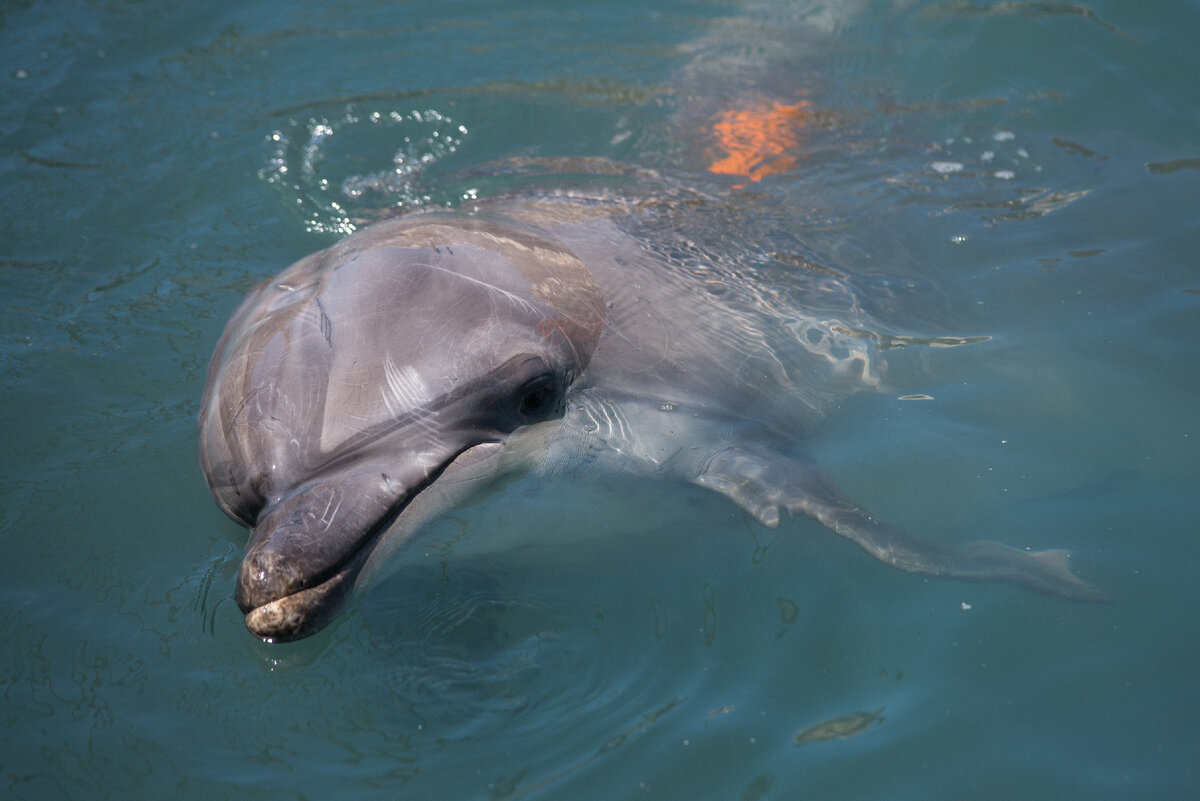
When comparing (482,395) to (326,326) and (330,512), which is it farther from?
(330,512)

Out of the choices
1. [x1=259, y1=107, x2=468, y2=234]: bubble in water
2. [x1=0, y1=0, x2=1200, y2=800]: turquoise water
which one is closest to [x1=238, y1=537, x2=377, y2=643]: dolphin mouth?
[x1=0, y1=0, x2=1200, y2=800]: turquoise water

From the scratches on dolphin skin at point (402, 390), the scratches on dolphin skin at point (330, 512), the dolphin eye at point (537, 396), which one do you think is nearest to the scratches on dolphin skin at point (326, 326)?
the scratches on dolphin skin at point (402, 390)

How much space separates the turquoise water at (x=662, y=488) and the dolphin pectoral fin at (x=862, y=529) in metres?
0.10

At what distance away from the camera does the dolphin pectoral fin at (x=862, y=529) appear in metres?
3.98

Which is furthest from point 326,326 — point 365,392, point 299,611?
point 299,611

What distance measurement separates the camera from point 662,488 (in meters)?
4.58

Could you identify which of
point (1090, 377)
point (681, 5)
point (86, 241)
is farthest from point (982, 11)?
point (86, 241)

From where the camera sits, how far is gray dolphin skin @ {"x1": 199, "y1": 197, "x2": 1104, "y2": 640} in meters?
3.60

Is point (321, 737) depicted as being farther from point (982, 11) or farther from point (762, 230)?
point (982, 11)

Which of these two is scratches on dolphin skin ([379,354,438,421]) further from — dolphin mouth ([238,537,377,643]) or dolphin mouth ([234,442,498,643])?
dolphin mouth ([238,537,377,643])

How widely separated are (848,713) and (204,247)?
5.46m

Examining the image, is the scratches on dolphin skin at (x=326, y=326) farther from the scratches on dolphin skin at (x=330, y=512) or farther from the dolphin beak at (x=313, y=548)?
the scratches on dolphin skin at (x=330, y=512)

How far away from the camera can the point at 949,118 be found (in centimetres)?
790

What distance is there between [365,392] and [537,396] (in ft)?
2.63
